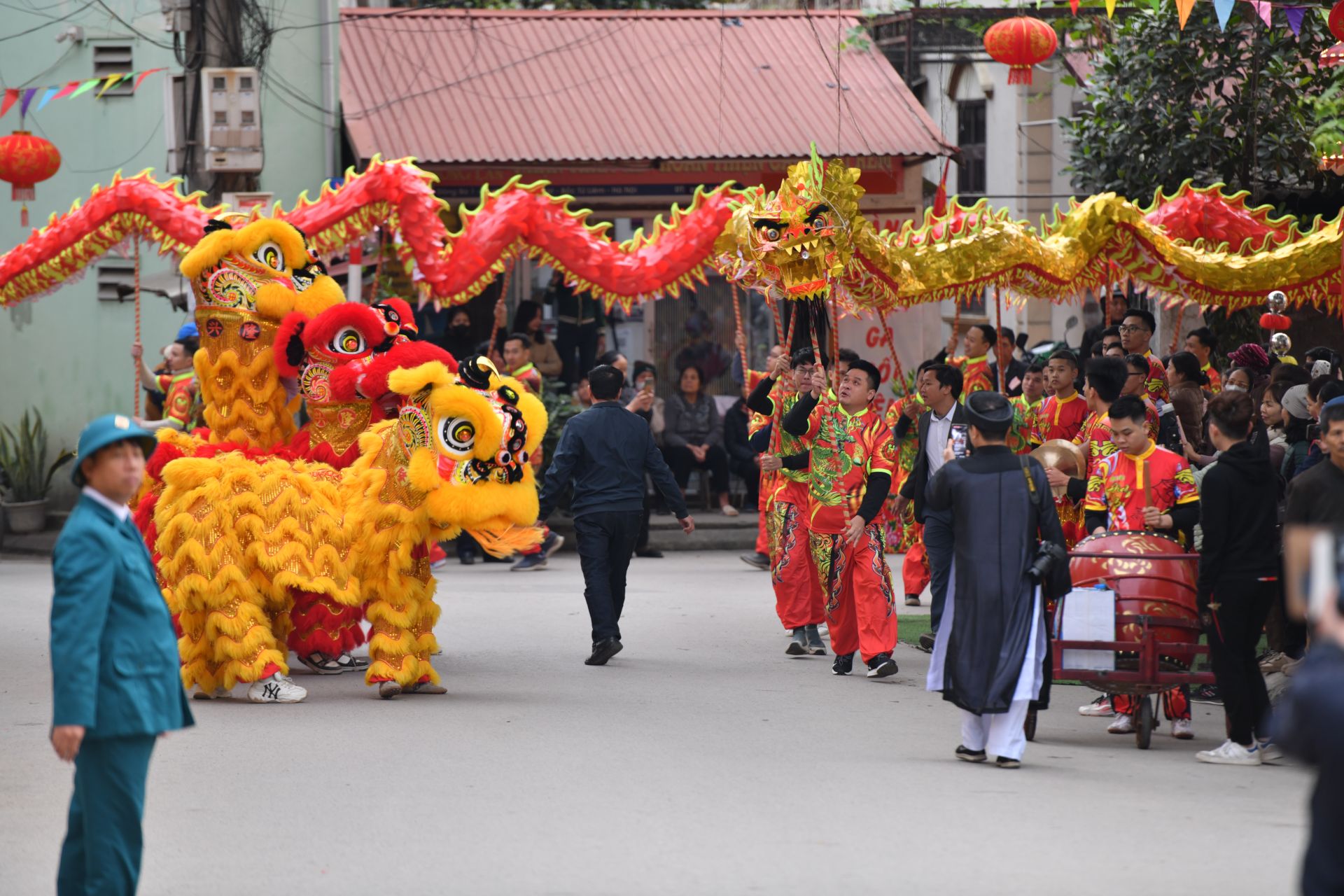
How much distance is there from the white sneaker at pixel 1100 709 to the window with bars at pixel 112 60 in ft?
40.9

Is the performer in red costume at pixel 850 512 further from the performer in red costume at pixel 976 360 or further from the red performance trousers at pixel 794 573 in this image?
the performer in red costume at pixel 976 360

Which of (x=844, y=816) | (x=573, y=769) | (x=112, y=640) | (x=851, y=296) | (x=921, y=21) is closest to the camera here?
(x=112, y=640)

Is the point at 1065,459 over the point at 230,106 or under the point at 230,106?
under

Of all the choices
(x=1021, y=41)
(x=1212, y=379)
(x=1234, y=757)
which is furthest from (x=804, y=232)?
(x=1021, y=41)

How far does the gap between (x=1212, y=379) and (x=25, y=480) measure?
36.3 feet

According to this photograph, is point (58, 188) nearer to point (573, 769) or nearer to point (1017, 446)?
point (1017, 446)

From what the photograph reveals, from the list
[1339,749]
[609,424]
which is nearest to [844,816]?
[1339,749]

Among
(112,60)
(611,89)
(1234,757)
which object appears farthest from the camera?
(611,89)

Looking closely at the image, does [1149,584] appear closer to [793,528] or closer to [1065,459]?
[1065,459]

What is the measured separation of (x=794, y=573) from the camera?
32.9 ft

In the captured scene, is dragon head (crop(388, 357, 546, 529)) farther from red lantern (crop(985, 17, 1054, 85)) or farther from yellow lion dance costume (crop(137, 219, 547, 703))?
red lantern (crop(985, 17, 1054, 85))

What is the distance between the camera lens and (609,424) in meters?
10.1

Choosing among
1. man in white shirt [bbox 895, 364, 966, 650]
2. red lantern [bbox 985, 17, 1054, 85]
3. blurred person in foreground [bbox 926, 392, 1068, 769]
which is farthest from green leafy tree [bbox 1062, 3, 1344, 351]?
blurred person in foreground [bbox 926, 392, 1068, 769]

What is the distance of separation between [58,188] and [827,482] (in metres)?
10.7
